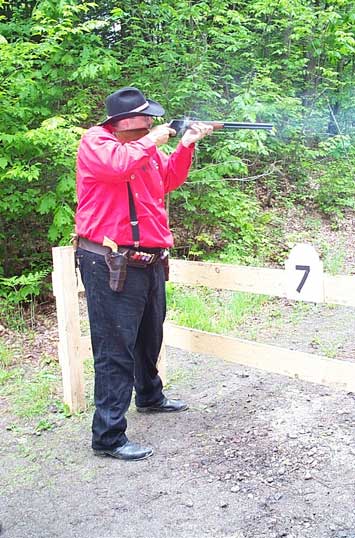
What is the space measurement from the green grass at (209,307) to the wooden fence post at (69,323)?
1781mm

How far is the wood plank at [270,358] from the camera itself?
287cm

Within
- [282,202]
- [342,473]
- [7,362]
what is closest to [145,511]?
[342,473]

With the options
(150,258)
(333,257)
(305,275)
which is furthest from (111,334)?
(333,257)

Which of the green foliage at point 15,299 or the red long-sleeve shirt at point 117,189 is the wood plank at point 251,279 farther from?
the green foliage at point 15,299

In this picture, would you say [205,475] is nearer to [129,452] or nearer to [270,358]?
[129,452]

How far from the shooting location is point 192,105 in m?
6.89

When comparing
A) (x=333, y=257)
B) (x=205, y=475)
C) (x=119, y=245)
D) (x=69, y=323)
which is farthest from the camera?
(x=333, y=257)

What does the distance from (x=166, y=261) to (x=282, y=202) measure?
648 centimetres

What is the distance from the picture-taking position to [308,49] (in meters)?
9.31

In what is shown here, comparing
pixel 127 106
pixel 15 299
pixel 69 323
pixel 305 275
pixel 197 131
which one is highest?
pixel 127 106

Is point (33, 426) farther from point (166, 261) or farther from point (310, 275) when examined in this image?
point (310, 275)

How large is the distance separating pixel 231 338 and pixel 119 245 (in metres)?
1.00

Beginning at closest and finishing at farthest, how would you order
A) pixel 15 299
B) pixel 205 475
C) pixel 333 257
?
pixel 205 475
pixel 15 299
pixel 333 257

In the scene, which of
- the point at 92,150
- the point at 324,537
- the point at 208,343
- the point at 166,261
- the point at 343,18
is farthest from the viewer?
the point at 343,18
